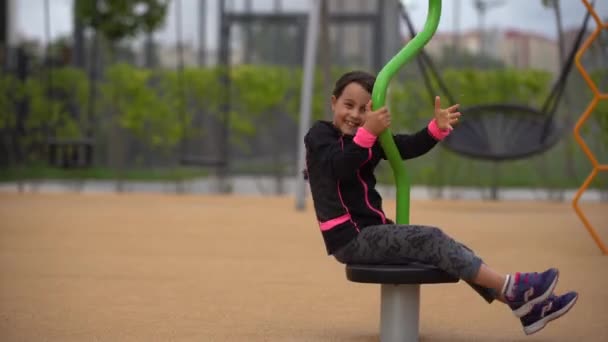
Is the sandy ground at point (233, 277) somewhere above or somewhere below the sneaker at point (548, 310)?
below

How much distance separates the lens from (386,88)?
9.24 ft

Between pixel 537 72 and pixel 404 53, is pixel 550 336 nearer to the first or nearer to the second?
pixel 404 53

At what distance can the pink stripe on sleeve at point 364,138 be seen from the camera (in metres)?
2.70

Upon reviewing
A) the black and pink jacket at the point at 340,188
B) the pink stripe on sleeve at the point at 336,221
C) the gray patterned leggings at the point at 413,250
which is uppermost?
the black and pink jacket at the point at 340,188

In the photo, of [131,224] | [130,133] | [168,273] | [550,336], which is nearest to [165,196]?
[130,133]

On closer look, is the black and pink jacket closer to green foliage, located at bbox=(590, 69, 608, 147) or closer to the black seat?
the black seat

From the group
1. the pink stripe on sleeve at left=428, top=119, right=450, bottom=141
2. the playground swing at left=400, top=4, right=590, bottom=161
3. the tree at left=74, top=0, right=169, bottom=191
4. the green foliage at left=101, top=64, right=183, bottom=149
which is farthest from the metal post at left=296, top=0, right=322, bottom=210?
the pink stripe on sleeve at left=428, top=119, right=450, bottom=141

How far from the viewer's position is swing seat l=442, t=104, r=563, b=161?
282 inches

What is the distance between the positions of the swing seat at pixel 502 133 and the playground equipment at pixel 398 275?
4251 millimetres

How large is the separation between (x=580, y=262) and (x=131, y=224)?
3.21 meters

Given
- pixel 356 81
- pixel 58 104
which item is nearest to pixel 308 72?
pixel 58 104

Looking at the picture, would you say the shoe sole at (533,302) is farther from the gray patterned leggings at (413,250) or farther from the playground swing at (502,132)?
the playground swing at (502,132)

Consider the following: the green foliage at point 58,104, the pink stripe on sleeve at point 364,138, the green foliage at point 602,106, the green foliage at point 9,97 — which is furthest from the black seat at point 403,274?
the green foliage at point 9,97

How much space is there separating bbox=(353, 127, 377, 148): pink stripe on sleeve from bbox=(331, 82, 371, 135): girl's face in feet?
0.63
